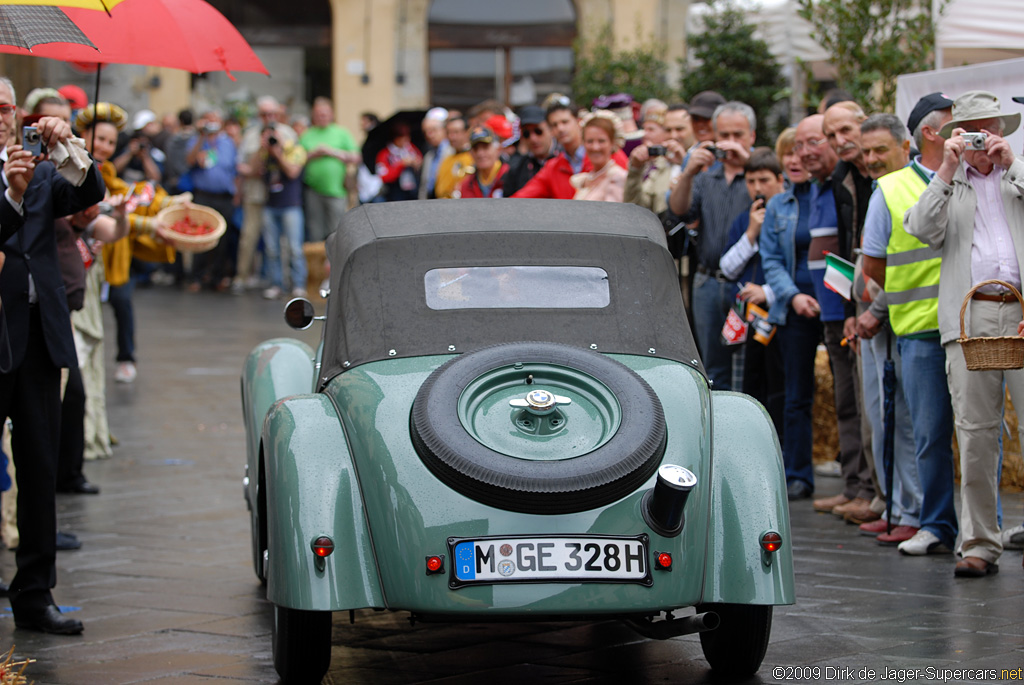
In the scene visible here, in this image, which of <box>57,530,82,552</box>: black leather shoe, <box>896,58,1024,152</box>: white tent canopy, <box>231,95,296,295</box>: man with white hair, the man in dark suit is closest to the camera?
the man in dark suit

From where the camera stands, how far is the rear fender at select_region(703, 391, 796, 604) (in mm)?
4492

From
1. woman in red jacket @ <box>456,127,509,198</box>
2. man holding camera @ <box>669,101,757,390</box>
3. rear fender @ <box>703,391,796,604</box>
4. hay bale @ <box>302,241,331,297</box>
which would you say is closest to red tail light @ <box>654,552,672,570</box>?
rear fender @ <box>703,391,796,604</box>

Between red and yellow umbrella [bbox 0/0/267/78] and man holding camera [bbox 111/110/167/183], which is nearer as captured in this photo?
red and yellow umbrella [bbox 0/0/267/78]

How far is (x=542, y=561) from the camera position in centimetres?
425

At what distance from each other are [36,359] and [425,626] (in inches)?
75.7

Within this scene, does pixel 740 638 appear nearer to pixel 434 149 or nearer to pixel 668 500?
pixel 668 500

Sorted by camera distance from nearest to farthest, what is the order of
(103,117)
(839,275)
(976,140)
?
(976,140)
(839,275)
(103,117)

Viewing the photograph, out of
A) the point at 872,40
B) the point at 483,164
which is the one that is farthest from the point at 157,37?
the point at 872,40

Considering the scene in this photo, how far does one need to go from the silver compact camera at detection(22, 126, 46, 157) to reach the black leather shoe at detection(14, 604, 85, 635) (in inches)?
70.7

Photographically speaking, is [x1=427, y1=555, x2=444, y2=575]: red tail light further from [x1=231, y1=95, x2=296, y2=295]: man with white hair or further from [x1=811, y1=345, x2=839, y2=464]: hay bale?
[x1=231, y1=95, x2=296, y2=295]: man with white hair

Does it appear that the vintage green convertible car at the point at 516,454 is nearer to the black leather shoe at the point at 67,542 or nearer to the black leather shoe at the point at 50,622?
the black leather shoe at the point at 50,622

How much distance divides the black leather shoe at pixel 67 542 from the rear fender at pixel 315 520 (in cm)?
262

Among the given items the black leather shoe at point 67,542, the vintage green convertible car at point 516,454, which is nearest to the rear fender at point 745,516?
the vintage green convertible car at point 516,454


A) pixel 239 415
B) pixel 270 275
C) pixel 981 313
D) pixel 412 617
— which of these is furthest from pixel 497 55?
pixel 412 617
